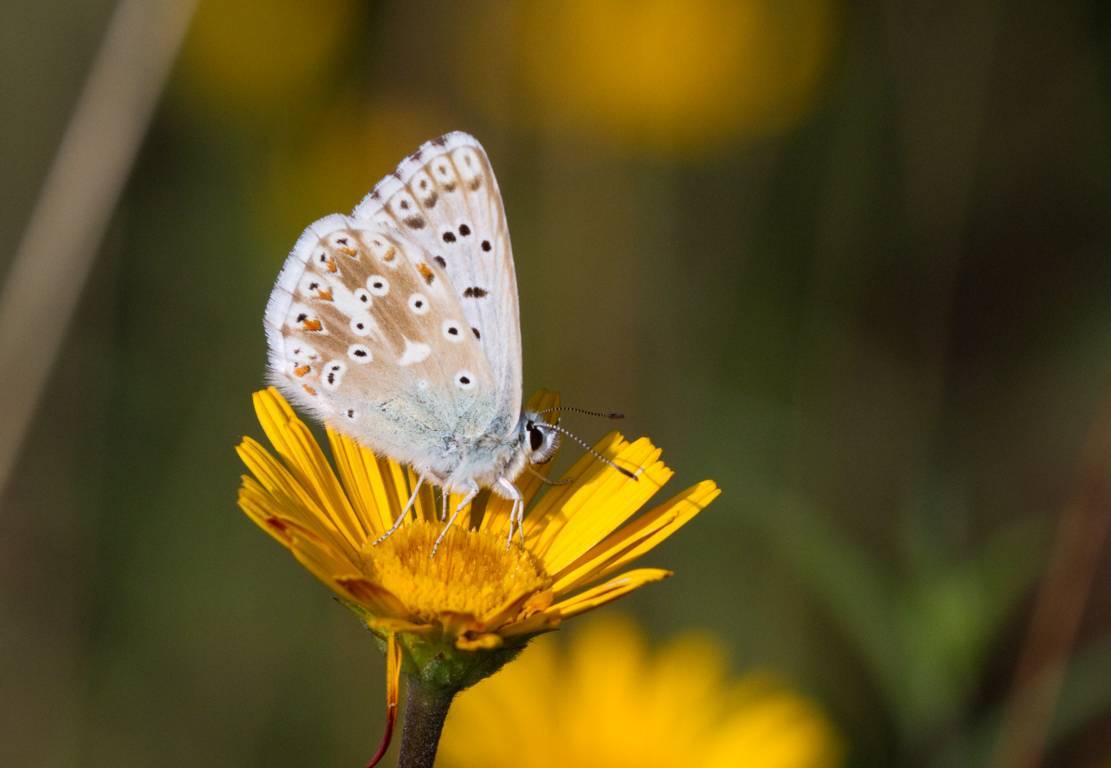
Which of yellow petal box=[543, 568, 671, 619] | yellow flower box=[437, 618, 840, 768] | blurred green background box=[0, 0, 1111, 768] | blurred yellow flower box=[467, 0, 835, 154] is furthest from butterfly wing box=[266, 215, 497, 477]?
blurred yellow flower box=[467, 0, 835, 154]

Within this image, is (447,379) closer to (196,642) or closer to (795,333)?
(196,642)

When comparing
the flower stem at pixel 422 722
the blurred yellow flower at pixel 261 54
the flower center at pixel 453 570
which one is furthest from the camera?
the blurred yellow flower at pixel 261 54

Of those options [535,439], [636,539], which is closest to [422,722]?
[636,539]

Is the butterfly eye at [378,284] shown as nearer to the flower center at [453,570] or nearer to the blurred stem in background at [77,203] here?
the flower center at [453,570]

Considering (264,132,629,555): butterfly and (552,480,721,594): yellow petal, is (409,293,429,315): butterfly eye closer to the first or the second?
(264,132,629,555): butterfly

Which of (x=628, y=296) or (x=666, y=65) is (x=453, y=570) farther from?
(x=666, y=65)

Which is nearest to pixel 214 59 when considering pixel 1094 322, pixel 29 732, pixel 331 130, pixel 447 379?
pixel 331 130

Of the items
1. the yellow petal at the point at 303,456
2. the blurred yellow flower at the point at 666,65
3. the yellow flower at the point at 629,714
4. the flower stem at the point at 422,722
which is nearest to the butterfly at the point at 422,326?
the yellow petal at the point at 303,456
